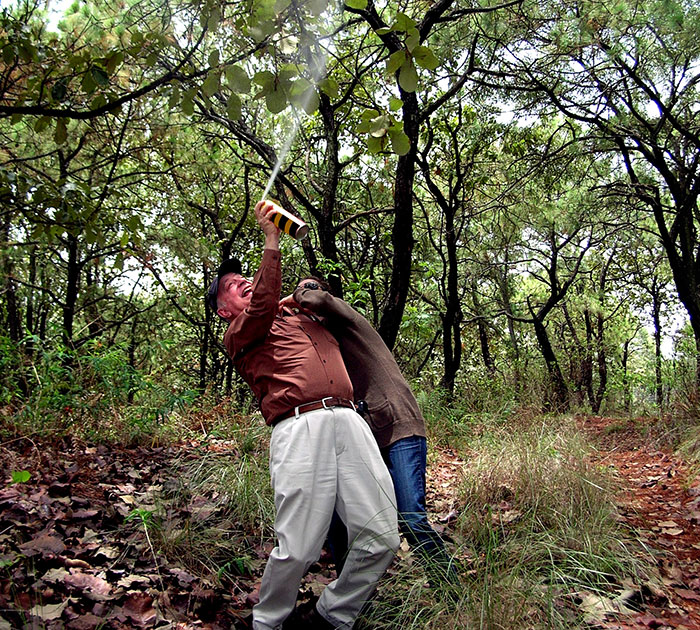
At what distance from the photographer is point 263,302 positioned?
2621 mm

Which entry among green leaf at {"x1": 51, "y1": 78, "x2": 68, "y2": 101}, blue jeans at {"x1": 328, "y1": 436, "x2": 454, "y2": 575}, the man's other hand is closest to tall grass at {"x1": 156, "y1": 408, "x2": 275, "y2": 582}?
blue jeans at {"x1": 328, "y1": 436, "x2": 454, "y2": 575}

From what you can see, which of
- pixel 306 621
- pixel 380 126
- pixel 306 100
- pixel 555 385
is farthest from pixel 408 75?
pixel 555 385

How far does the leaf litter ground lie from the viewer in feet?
8.68

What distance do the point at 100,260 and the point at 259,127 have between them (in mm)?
3880

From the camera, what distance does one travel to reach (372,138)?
2.00 meters

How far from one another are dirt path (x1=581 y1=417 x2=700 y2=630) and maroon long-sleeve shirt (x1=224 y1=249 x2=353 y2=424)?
1.59 metres

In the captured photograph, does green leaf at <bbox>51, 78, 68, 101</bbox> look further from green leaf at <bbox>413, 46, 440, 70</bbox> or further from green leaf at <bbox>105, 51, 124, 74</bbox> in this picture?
green leaf at <bbox>413, 46, 440, 70</bbox>

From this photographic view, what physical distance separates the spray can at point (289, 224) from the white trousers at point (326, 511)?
79 centimetres

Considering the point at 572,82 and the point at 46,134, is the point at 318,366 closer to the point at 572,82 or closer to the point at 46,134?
the point at 46,134

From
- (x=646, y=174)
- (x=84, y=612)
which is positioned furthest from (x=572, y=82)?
(x=84, y=612)

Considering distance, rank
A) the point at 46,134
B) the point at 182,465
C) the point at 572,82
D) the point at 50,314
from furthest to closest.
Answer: the point at 50,314 < the point at 572,82 < the point at 46,134 < the point at 182,465

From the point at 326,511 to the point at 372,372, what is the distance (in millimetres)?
761

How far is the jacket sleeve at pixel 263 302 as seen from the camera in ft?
8.60

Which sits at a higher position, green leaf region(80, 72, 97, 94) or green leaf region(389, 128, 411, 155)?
green leaf region(80, 72, 97, 94)
